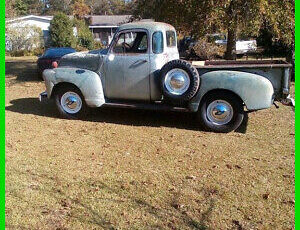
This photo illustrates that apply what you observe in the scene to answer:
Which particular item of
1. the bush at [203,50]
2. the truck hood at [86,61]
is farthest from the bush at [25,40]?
the truck hood at [86,61]

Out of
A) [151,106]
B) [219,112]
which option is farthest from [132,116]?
[219,112]

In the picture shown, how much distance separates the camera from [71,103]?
7281 millimetres

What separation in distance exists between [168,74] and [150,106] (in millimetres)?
826

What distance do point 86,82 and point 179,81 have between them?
82.7 inches

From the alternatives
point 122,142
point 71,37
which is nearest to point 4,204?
point 122,142

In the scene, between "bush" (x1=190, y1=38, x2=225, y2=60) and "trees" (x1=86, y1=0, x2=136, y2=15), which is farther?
"trees" (x1=86, y1=0, x2=136, y2=15)

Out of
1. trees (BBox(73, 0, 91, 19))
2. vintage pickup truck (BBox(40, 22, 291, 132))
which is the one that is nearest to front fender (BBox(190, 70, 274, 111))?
vintage pickup truck (BBox(40, 22, 291, 132))

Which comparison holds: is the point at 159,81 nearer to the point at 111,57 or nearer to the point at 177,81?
the point at 177,81

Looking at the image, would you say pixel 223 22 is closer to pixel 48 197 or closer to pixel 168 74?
pixel 168 74

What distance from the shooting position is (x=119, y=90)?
22.4 feet

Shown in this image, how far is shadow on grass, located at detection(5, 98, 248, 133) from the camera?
6.86 meters

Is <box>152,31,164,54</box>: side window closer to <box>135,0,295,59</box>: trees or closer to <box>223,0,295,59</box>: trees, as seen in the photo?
<box>135,0,295,59</box>: trees

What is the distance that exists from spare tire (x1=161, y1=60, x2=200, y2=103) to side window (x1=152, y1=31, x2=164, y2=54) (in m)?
0.57

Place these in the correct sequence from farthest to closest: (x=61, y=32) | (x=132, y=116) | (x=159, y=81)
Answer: (x=61, y=32), (x=132, y=116), (x=159, y=81)
